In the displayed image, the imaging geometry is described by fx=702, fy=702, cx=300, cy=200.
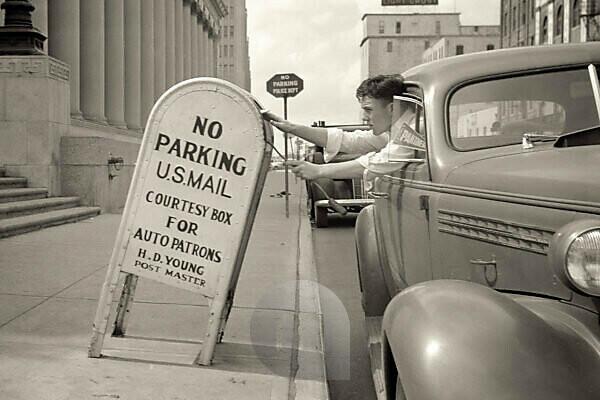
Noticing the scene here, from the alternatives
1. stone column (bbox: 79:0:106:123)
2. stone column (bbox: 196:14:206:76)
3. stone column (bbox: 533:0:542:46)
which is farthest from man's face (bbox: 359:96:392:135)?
stone column (bbox: 533:0:542:46)

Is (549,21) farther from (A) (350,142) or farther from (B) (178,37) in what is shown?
(A) (350,142)

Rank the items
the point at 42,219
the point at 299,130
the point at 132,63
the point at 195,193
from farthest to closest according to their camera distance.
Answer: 1. the point at 132,63
2. the point at 42,219
3. the point at 299,130
4. the point at 195,193

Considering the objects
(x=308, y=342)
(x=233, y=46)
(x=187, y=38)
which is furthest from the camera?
(x=233, y=46)

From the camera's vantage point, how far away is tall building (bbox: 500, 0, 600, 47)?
4688cm

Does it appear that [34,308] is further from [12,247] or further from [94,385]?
[12,247]

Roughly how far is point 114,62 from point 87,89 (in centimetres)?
337

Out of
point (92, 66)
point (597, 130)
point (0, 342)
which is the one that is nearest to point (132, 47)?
point (92, 66)

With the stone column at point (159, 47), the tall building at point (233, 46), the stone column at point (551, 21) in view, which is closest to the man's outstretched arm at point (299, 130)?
the stone column at point (159, 47)

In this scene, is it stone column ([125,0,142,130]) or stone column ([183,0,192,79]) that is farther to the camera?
stone column ([183,0,192,79])

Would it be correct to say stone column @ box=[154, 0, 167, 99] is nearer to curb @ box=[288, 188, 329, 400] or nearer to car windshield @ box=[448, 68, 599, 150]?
curb @ box=[288, 188, 329, 400]

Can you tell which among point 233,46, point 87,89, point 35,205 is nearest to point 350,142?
point 35,205

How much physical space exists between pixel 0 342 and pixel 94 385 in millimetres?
1107

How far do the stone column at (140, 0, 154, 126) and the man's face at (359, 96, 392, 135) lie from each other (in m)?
27.8

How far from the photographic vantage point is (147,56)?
30922mm
